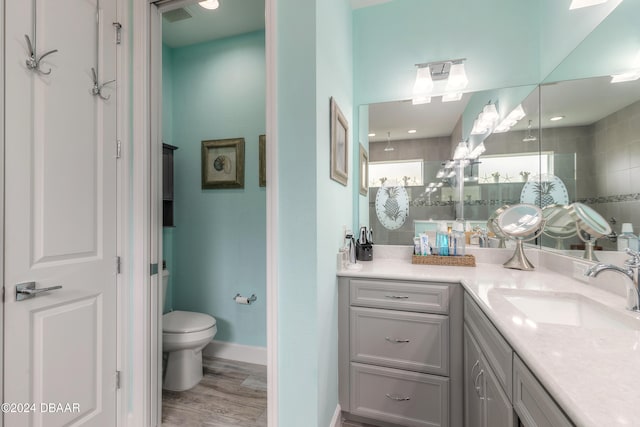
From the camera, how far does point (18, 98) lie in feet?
3.43

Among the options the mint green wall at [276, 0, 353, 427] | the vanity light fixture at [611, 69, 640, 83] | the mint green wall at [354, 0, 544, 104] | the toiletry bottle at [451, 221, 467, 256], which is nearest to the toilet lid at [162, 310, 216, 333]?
the mint green wall at [276, 0, 353, 427]

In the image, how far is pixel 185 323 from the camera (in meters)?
2.01

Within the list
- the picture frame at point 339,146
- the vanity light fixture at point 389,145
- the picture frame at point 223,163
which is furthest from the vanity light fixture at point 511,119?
the picture frame at point 223,163

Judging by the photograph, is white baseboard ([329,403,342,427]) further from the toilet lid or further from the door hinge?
the door hinge

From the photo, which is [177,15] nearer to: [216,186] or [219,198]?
[216,186]

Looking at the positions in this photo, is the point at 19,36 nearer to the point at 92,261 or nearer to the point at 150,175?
the point at 150,175

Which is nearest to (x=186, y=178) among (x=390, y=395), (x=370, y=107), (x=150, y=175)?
(x=150, y=175)

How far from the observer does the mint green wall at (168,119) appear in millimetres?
2553

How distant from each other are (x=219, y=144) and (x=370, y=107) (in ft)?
4.40

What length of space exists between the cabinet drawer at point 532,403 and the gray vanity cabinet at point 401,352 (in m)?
0.72

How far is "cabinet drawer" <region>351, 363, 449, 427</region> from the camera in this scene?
152 centimetres

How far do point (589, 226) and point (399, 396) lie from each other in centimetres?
134

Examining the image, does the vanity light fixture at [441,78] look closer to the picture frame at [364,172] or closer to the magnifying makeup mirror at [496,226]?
the picture frame at [364,172]

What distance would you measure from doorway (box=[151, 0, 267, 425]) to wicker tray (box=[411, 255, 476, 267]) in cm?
126
